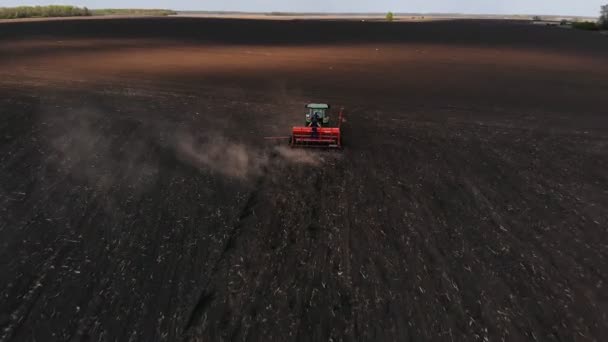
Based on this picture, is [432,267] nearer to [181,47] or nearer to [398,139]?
[398,139]

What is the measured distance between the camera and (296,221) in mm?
13141

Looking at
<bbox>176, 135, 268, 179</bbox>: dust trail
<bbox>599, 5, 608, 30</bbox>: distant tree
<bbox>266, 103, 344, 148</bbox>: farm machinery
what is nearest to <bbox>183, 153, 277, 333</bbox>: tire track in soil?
<bbox>176, 135, 268, 179</bbox>: dust trail

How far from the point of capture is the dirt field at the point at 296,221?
9250mm

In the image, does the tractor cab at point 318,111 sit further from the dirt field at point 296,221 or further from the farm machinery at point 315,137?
Result: the dirt field at point 296,221

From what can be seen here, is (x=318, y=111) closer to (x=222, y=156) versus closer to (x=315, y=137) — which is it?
(x=315, y=137)

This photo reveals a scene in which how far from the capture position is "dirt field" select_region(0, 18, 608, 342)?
9250mm

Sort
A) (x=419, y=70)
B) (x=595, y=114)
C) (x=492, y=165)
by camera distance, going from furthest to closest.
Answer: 1. (x=419, y=70)
2. (x=595, y=114)
3. (x=492, y=165)

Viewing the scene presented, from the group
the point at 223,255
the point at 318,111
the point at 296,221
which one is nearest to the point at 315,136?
the point at 318,111

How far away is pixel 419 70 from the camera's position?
43656 millimetres

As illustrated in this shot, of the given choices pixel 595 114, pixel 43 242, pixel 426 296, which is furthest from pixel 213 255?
pixel 595 114

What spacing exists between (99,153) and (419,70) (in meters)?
38.1

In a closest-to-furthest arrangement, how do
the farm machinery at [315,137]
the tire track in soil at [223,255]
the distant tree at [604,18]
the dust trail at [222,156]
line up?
the tire track in soil at [223,255] → the dust trail at [222,156] → the farm machinery at [315,137] → the distant tree at [604,18]

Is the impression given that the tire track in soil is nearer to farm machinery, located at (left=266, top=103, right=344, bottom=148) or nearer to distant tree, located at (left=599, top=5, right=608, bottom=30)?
farm machinery, located at (left=266, top=103, right=344, bottom=148)

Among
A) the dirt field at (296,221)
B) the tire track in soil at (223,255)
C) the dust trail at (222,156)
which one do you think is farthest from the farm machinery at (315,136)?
the tire track in soil at (223,255)
